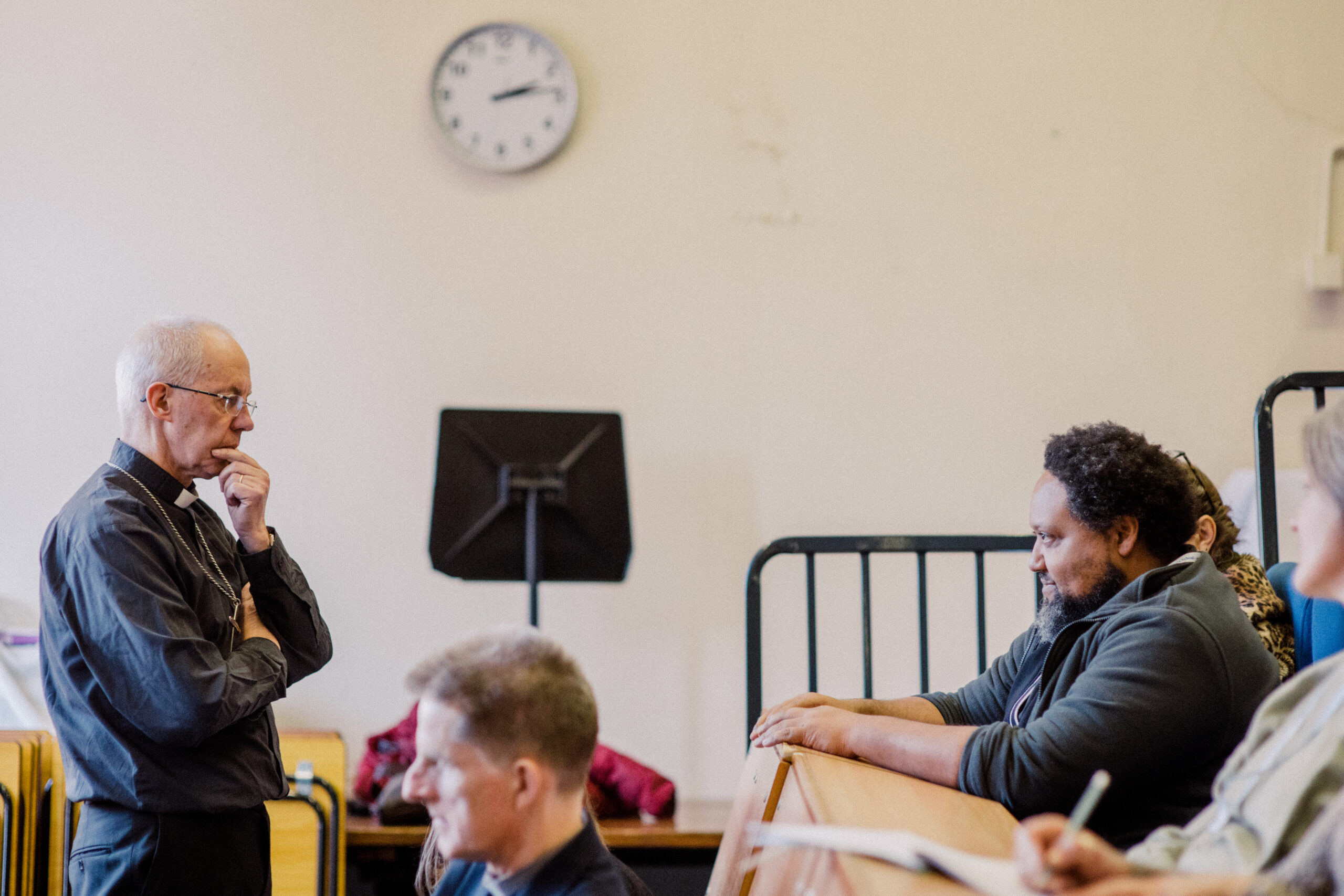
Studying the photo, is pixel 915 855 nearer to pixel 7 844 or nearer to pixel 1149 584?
pixel 1149 584

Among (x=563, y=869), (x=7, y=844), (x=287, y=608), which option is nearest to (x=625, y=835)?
(x=287, y=608)

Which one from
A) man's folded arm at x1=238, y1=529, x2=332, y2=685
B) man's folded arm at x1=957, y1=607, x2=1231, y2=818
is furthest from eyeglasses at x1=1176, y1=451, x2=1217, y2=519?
man's folded arm at x1=238, y1=529, x2=332, y2=685

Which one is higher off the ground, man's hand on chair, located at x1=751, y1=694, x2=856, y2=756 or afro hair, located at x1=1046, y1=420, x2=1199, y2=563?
afro hair, located at x1=1046, y1=420, x2=1199, y2=563

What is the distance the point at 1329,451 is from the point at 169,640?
1.56 m

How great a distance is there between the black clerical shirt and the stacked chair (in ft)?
2.89

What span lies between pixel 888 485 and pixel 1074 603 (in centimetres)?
172

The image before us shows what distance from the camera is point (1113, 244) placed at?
150 inches

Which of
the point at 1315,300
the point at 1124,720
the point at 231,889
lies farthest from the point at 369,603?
the point at 1315,300

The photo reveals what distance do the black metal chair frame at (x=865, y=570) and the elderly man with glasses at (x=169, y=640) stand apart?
1.08m

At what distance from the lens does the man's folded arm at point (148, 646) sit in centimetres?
172

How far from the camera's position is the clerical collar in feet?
6.27

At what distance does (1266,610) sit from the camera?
7.10 ft

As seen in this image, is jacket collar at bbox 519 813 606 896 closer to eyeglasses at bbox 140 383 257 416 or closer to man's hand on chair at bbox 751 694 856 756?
man's hand on chair at bbox 751 694 856 756

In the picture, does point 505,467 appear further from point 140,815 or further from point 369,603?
point 140,815
